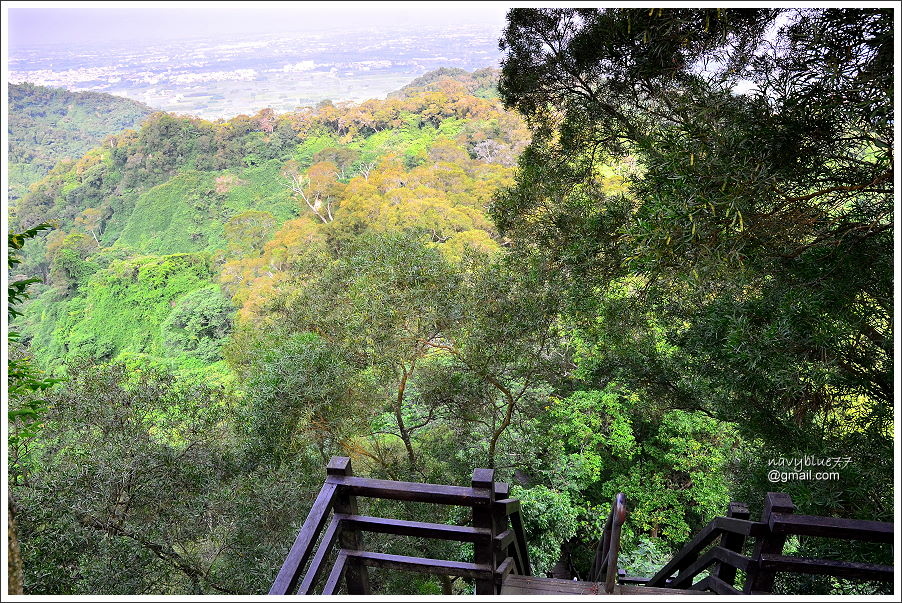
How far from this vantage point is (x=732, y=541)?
7.00 feet

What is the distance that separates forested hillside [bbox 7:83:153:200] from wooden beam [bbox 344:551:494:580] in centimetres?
2589

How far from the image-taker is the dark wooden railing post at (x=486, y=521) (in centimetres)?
182

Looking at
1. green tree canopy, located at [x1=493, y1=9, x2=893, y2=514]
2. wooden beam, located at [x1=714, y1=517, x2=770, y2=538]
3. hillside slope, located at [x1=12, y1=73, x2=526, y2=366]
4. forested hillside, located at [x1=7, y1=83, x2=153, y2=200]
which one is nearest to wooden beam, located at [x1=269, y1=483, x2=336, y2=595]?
wooden beam, located at [x1=714, y1=517, x2=770, y2=538]

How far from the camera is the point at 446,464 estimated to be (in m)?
6.62

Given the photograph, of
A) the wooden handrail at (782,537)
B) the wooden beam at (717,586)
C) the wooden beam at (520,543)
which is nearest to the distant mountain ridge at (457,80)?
the wooden beam at (520,543)

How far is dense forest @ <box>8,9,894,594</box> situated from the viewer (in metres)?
2.61

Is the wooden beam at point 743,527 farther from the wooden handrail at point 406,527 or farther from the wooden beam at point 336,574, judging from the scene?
the wooden beam at point 336,574

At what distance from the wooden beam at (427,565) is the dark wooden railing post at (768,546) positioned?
0.85 m

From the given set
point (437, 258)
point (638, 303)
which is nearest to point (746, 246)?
point (638, 303)

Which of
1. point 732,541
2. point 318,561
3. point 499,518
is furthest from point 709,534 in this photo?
point 318,561

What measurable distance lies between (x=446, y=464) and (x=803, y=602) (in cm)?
562

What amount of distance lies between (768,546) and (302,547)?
4.77ft

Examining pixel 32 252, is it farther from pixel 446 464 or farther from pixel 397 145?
pixel 446 464

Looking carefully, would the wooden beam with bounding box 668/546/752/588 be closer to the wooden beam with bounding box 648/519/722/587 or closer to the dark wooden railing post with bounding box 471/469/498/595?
the wooden beam with bounding box 648/519/722/587
